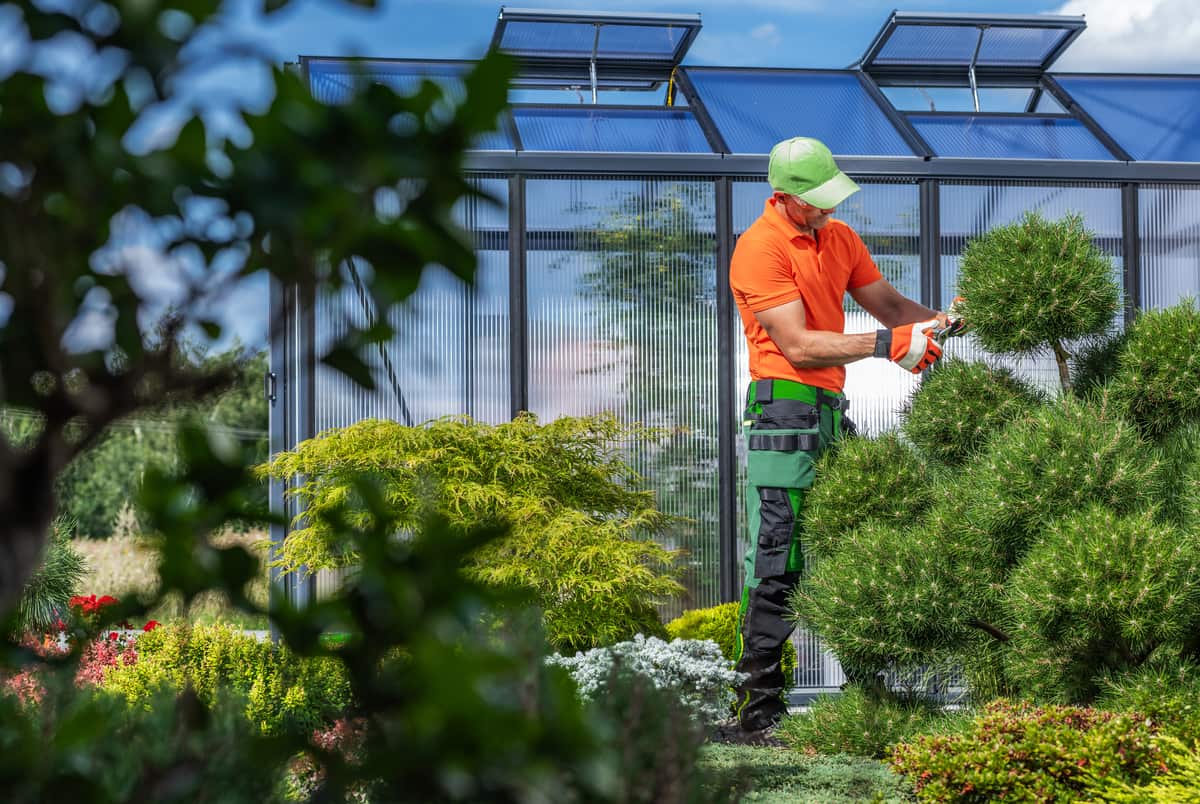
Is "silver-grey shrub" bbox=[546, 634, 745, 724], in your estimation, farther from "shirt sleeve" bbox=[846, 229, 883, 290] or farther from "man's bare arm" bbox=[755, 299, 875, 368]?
"shirt sleeve" bbox=[846, 229, 883, 290]

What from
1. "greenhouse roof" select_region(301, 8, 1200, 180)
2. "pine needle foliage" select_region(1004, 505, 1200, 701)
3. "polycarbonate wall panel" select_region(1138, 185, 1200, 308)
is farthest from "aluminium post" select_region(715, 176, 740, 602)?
"pine needle foliage" select_region(1004, 505, 1200, 701)

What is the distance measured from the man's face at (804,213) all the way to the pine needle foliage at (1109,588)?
1.69 meters

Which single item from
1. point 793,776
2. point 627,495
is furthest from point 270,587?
point 627,495

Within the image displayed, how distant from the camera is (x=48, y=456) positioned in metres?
0.89

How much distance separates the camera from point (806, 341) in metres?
4.67

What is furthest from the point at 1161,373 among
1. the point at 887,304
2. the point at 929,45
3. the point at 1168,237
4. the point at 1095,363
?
the point at 929,45

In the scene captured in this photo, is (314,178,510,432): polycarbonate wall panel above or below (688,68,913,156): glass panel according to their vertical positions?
below

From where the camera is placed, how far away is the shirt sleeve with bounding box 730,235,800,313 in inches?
188

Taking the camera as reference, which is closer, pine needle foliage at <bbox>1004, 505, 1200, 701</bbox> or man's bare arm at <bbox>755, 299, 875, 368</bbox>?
pine needle foliage at <bbox>1004, 505, 1200, 701</bbox>

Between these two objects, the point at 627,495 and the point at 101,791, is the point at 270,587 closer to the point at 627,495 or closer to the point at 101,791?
the point at 101,791

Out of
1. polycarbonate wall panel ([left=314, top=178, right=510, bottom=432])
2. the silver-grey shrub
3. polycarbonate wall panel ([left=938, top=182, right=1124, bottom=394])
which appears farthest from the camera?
polycarbonate wall panel ([left=938, top=182, right=1124, bottom=394])

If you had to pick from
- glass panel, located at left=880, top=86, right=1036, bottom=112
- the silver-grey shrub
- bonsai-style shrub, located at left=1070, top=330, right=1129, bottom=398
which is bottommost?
Answer: the silver-grey shrub

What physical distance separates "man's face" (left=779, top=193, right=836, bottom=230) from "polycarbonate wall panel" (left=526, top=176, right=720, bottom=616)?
8.05 ft

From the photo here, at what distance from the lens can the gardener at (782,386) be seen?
4715 millimetres
